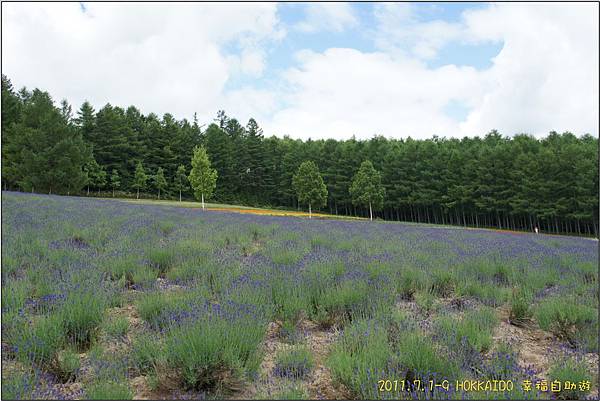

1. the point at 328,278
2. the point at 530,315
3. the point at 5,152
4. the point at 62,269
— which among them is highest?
the point at 5,152

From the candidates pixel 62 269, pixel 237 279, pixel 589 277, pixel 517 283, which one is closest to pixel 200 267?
pixel 237 279

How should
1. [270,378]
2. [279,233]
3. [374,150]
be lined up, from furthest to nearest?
[374,150]
[279,233]
[270,378]

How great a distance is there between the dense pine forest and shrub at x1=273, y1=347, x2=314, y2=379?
3949 cm

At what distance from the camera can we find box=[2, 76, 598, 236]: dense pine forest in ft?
131

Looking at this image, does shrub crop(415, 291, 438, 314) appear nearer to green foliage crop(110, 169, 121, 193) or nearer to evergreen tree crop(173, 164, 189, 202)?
green foliage crop(110, 169, 121, 193)

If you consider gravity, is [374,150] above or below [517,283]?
above

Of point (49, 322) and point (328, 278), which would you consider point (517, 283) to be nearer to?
point (328, 278)

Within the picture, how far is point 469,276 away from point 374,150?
65.6 metres

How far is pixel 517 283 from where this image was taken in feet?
19.6

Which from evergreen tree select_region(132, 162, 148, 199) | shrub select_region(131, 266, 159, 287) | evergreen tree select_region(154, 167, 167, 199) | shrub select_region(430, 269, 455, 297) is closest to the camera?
shrub select_region(131, 266, 159, 287)

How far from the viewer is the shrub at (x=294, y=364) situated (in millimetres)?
3117

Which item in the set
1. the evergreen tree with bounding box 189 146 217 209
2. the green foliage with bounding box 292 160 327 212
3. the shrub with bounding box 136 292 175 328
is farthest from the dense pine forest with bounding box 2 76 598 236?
the shrub with bounding box 136 292 175 328

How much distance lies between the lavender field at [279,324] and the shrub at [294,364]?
0.01 meters

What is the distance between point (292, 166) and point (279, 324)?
67.8 meters
